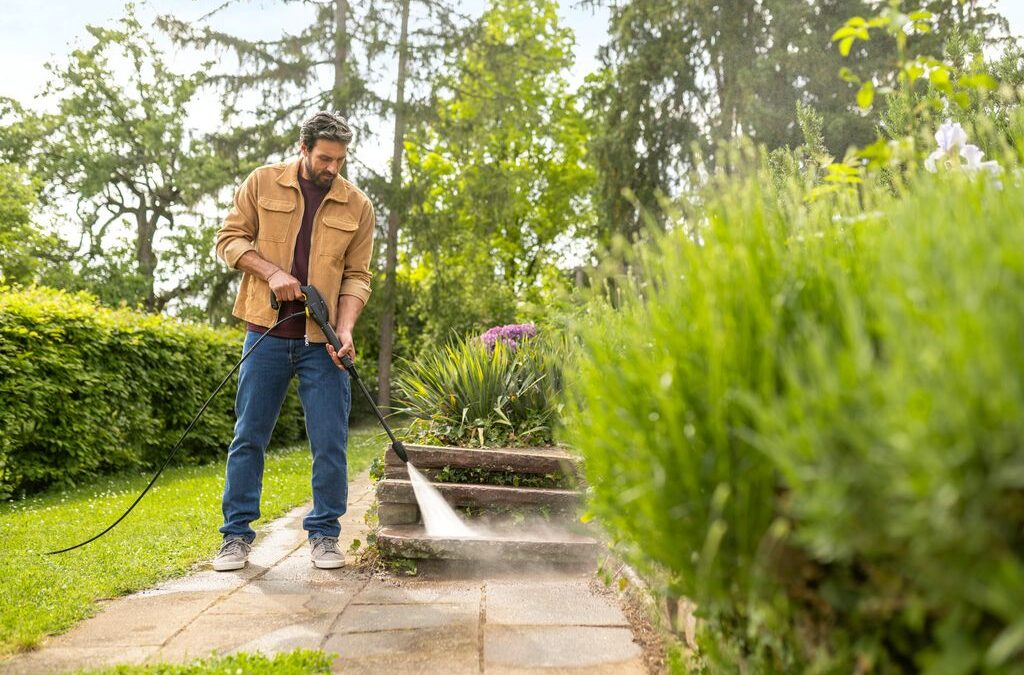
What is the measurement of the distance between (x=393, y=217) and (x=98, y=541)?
12.3 metres

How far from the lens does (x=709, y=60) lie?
16719 millimetres

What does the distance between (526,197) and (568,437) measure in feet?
58.0

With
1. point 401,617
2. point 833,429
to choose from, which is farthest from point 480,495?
point 833,429

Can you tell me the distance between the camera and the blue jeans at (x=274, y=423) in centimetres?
376

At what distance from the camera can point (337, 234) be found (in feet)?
12.9

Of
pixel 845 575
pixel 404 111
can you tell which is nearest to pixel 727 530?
pixel 845 575

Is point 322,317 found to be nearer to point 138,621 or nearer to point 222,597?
point 222,597

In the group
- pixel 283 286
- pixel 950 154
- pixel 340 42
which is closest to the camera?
pixel 950 154

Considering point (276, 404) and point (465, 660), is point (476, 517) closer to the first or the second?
point (276, 404)

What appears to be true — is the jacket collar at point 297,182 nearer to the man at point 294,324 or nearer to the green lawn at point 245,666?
the man at point 294,324

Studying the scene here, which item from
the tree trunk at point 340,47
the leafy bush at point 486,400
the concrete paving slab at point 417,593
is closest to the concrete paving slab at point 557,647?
the concrete paving slab at point 417,593

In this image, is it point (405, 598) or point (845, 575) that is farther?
point (405, 598)

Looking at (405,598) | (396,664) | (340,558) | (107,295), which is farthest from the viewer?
(107,295)

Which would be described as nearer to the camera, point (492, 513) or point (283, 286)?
point (283, 286)
